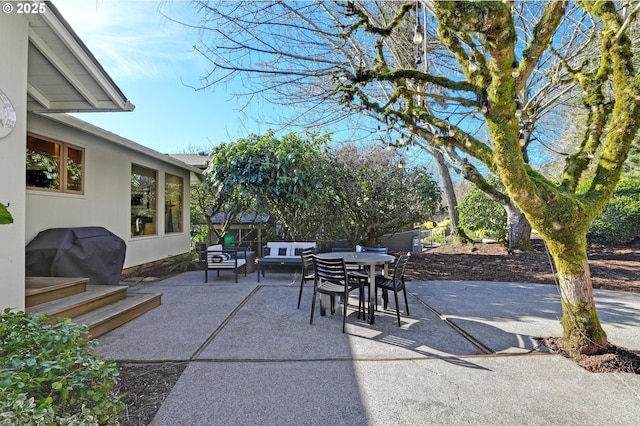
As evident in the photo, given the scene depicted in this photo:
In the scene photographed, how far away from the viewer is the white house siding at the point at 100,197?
16.0 feet

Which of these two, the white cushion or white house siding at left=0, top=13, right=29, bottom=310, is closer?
white house siding at left=0, top=13, right=29, bottom=310

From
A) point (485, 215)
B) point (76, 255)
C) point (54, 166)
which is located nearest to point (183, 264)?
point (76, 255)

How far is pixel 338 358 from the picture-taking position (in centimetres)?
292

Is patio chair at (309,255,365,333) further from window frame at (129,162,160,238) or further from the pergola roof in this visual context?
window frame at (129,162,160,238)

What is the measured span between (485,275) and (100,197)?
8400mm

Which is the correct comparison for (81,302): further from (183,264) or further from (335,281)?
(183,264)

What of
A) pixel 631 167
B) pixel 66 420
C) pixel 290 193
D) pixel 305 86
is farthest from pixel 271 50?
pixel 631 167

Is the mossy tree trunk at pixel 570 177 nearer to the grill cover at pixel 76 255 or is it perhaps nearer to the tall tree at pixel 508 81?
the tall tree at pixel 508 81

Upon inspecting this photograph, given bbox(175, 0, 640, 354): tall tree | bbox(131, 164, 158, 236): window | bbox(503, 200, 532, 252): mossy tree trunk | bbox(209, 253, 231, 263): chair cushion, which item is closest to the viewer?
bbox(175, 0, 640, 354): tall tree

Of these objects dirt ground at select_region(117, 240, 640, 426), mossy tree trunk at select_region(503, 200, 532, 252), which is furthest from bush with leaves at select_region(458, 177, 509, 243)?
mossy tree trunk at select_region(503, 200, 532, 252)

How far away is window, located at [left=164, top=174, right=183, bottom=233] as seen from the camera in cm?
853

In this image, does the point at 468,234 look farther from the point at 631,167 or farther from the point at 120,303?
the point at 120,303

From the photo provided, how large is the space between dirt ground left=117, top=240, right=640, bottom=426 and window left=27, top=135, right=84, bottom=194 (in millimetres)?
2241

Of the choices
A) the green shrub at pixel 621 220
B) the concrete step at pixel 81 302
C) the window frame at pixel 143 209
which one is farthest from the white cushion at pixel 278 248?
the green shrub at pixel 621 220
